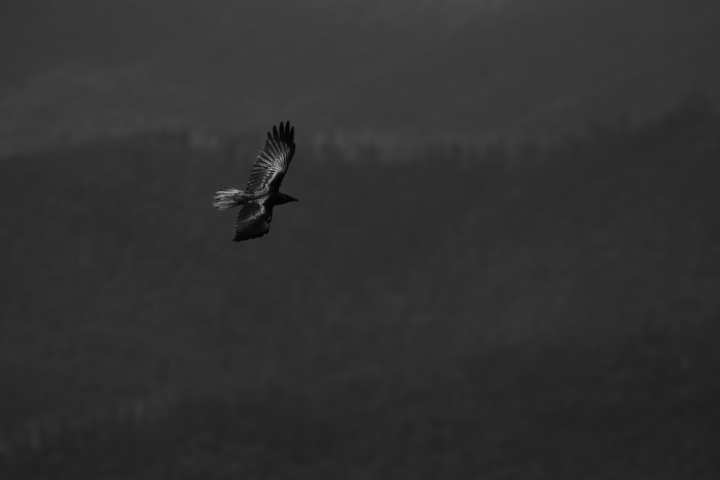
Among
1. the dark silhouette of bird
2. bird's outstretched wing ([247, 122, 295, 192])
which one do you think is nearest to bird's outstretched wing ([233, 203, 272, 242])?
the dark silhouette of bird

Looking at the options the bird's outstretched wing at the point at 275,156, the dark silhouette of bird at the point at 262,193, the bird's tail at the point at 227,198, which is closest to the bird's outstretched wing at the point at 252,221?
the dark silhouette of bird at the point at 262,193

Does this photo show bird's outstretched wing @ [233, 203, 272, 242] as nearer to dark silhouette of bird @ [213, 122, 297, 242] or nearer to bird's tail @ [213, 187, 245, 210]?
dark silhouette of bird @ [213, 122, 297, 242]

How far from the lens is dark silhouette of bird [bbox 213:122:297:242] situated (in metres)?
40.2

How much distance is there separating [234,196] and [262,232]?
4.80 feet

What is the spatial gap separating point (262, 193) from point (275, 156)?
5.83 ft

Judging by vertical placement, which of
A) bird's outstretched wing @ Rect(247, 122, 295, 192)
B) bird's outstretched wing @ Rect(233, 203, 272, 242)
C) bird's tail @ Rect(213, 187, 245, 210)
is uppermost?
bird's outstretched wing @ Rect(247, 122, 295, 192)

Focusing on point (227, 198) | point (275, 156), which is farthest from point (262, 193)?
point (275, 156)

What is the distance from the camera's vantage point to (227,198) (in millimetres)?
40656

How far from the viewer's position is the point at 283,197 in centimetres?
4166


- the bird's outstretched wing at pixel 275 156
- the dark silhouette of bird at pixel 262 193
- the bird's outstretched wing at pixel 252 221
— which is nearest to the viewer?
the bird's outstretched wing at pixel 252 221

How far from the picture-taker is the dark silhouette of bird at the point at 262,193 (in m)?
40.2

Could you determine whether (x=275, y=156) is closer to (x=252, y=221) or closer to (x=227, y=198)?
(x=227, y=198)

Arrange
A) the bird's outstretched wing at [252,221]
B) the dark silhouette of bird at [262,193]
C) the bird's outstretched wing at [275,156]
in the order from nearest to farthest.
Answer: the bird's outstretched wing at [252,221]
the dark silhouette of bird at [262,193]
the bird's outstretched wing at [275,156]

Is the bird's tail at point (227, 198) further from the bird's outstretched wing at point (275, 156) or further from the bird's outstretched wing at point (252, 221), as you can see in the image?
the bird's outstretched wing at point (275, 156)
